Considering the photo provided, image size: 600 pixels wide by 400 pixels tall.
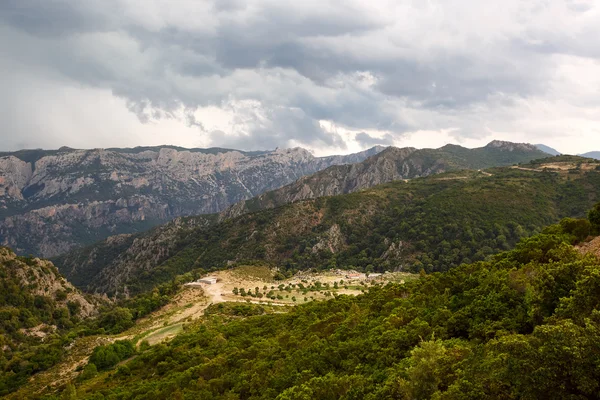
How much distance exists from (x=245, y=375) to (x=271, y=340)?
9.05 meters

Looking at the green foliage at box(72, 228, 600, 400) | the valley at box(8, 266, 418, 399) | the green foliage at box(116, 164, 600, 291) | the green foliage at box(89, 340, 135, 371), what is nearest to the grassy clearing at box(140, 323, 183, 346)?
the valley at box(8, 266, 418, 399)

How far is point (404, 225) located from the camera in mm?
148500

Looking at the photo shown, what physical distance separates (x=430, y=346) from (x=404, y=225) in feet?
441

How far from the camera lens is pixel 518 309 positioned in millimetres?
21781

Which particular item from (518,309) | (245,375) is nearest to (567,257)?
(518,309)

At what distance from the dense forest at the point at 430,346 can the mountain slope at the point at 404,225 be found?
86.3 m

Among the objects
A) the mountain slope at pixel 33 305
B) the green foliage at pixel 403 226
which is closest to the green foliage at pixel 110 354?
the mountain slope at pixel 33 305

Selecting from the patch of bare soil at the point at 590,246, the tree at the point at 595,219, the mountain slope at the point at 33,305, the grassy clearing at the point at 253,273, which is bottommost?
the mountain slope at the point at 33,305

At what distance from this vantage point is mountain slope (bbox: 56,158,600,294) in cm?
12900

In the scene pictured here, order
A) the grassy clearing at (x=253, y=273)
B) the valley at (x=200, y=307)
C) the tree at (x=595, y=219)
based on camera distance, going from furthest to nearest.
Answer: the grassy clearing at (x=253, y=273)
the valley at (x=200, y=307)
the tree at (x=595, y=219)

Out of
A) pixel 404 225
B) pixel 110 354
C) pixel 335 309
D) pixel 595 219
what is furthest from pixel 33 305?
pixel 404 225

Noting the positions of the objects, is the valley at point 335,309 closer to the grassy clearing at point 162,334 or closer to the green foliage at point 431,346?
the green foliage at point 431,346

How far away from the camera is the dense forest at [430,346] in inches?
510

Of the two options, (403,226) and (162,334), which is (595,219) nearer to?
(162,334)
